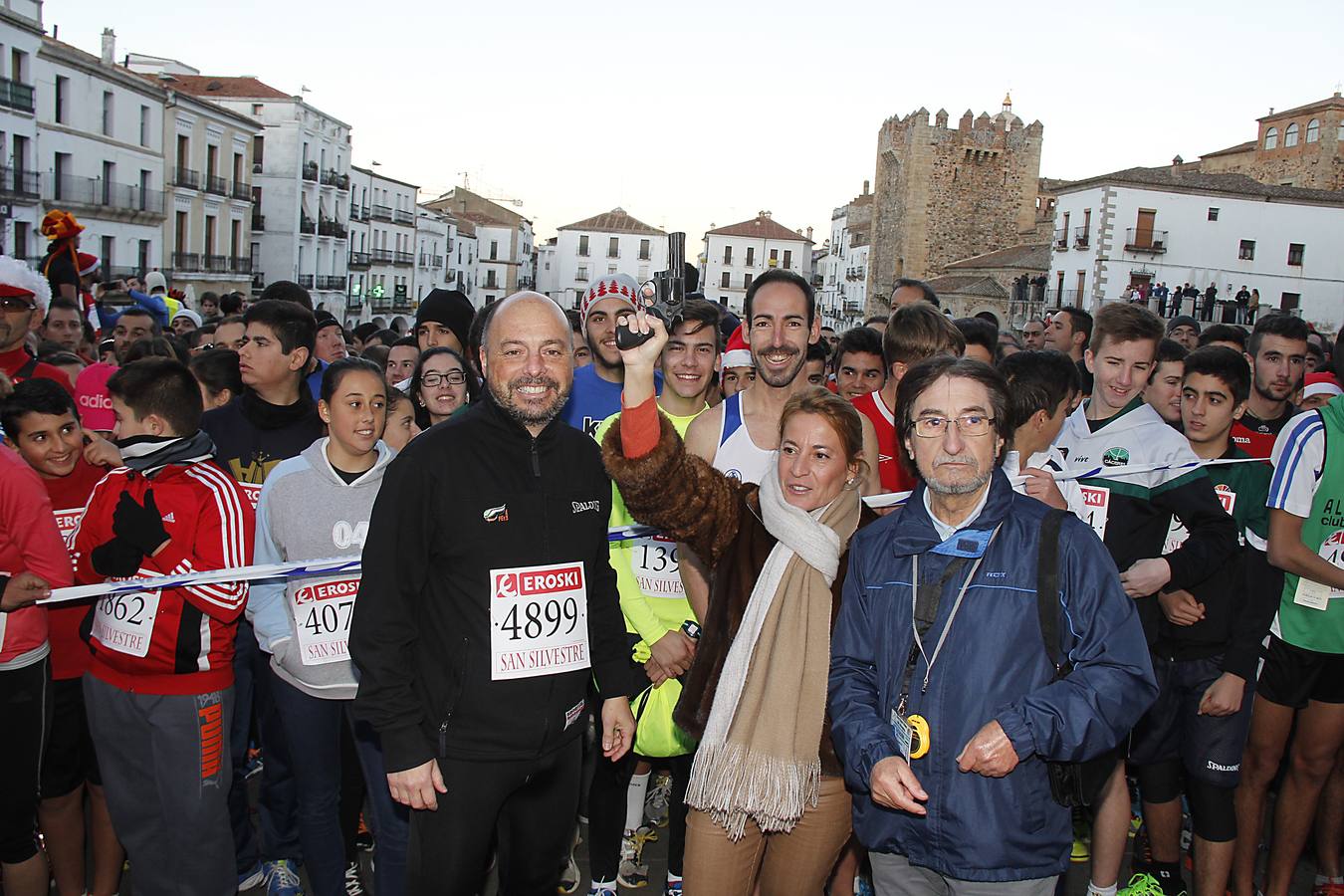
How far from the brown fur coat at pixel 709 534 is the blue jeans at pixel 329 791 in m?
1.22

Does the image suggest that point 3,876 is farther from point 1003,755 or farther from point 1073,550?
point 1073,550

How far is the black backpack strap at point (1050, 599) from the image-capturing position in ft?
8.78

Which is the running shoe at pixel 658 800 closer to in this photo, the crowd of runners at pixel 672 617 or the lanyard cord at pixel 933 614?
the crowd of runners at pixel 672 617

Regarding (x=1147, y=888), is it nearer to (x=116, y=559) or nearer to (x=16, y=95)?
(x=116, y=559)

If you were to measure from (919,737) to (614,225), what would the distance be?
294 feet

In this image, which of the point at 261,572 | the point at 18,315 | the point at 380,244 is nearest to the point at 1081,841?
the point at 261,572

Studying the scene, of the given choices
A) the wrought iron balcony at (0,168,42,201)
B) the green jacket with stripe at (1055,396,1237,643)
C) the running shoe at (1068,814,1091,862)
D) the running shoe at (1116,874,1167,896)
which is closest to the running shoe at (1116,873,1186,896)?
the running shoe at (1116,874,1167,896)

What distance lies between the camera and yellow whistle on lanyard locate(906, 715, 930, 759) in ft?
8.87

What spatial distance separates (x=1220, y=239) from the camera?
40875mm

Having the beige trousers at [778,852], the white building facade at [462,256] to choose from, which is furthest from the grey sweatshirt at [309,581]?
the white building facade at [462,256]

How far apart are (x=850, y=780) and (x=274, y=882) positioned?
2687 mm

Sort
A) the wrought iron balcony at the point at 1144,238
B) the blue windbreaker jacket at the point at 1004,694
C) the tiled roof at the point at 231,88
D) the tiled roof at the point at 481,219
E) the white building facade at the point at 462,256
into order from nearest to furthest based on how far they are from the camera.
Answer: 1. the blue windbreaker jacket at the point at 1004,694
2. the wrought iron balcony at the point at 1144,238
3. the tiled roof at the point at 231,88
4. the white building facade at the point at 462,256
5. the tiled roof at the point at 481,219

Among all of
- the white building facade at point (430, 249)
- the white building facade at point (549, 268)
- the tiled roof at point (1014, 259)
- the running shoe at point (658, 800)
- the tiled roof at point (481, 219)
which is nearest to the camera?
the running shoe at point (658, 800)

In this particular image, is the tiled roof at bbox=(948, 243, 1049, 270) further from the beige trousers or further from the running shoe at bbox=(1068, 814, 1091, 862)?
the beige trousers
